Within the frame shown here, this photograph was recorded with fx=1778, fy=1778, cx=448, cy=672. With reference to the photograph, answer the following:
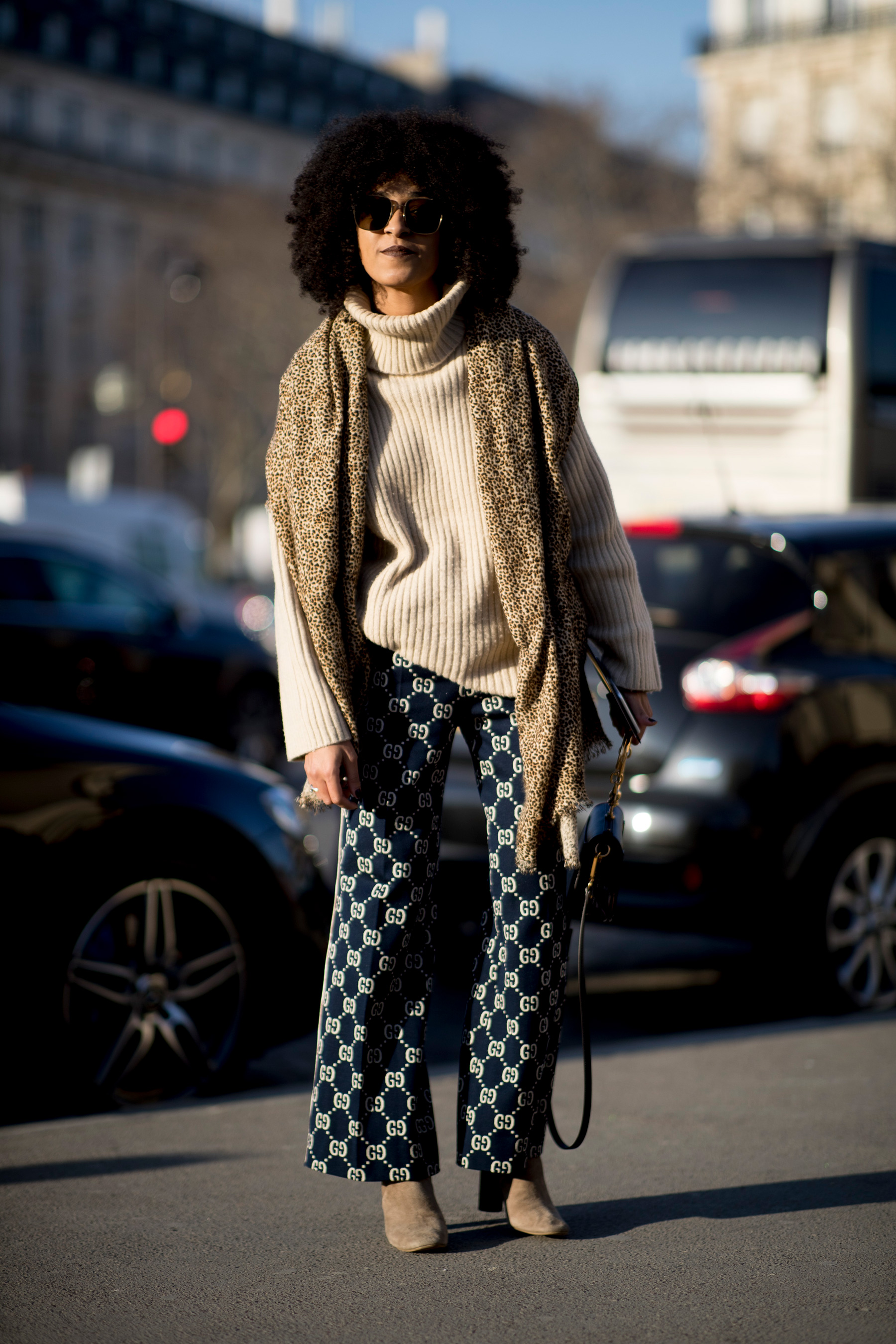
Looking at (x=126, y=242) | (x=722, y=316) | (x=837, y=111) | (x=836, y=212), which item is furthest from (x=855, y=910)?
(x=126, y=242)

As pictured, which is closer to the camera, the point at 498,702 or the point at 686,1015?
the point at 498,702

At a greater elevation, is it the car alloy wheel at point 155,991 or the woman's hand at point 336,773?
the woman's hand at point 336,773

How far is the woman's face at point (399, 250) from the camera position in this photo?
3.10 metres

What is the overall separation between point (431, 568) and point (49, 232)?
216 ft

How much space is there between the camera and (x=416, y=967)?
3.17 m

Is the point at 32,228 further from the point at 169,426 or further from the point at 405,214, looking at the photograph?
the point at 405,214

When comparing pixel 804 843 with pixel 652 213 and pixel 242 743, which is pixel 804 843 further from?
pixel 652 213

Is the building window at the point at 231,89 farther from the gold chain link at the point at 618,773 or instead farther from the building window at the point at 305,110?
the gold chain link at the point at 618,773

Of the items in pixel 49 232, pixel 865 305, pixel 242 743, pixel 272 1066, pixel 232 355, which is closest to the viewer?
A: pixel 272 1066

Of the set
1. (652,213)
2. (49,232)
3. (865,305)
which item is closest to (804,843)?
(865,305)

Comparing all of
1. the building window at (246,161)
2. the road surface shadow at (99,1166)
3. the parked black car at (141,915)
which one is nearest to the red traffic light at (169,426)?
the parked black car at (141,915)

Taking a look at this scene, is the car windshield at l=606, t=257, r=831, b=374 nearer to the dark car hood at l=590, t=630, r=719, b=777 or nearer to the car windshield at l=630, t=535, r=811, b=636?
the car windshield at l=630, t=535, r=811, b=636

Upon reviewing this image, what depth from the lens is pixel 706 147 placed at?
43750 millimetres

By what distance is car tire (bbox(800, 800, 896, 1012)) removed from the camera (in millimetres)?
5371
